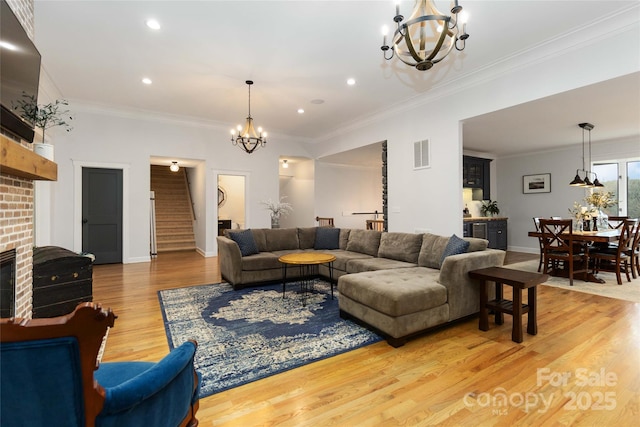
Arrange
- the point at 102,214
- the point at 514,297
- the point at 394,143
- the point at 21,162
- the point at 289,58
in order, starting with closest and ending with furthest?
the point at 21,162, the point at 514,297, the point at 289,58, the point at 394,143, the point at 102,214

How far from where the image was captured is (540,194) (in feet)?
26.3

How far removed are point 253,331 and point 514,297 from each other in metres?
2.42

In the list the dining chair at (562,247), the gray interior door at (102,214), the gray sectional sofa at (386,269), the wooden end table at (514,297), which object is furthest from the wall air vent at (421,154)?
the gray interior door at (102,214)

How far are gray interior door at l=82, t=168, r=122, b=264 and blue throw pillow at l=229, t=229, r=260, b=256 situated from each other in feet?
11.1

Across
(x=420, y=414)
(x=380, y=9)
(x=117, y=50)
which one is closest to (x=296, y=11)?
(x=380, y=9)

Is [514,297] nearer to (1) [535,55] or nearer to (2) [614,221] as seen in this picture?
(1) [535,55]

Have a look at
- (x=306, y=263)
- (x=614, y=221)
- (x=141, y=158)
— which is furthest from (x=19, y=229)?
(x=614, y=221)

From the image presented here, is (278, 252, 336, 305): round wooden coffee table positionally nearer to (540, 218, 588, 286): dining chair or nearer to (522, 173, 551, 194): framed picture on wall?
(540, 218, 588, 286): dining chair

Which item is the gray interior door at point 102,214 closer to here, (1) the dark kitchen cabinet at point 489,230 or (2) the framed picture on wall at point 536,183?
(1) the dark kitchen cabinet at point 489,230

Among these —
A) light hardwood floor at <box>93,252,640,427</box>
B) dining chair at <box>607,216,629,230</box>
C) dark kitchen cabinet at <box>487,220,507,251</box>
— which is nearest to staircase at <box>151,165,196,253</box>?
light hardwood floor at <box>93,252,640,427</box>

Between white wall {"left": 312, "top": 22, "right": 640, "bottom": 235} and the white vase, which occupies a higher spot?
white wall {"left": 312, "top": 22, "right": 640, "bottom": 235}

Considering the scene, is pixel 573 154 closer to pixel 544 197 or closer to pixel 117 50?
pixel 544 197

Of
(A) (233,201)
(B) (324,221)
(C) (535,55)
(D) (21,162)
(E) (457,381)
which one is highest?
(C) (535,55)

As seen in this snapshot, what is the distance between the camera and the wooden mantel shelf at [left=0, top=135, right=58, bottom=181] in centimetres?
165
